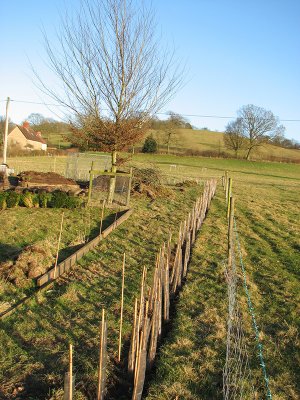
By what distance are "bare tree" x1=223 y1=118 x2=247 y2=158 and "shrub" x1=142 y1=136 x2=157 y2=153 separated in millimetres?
12198

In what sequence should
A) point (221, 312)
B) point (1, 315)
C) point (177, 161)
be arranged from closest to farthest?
point (1, 315)
point (221, 312)
point (177, 161)

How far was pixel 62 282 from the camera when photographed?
6.48 m

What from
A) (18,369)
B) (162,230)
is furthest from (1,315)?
(162,230)

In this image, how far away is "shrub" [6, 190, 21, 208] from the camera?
476 inches

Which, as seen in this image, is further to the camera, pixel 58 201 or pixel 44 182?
pixel 44 182

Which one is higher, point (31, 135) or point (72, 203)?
point (31, 135)

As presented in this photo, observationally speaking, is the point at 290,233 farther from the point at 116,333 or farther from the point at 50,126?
the point at 50,126

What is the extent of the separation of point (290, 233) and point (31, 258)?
24.9 ft

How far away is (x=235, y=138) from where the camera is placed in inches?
2375

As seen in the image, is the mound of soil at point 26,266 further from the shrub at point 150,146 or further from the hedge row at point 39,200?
the shrub at point 150,146

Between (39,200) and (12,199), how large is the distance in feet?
2.82

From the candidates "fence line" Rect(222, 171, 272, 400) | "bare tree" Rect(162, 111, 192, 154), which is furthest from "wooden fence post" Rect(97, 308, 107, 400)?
"bare tree" Rect(162, 111, 192, 154)

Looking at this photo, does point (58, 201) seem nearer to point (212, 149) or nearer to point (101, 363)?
point (101, 363)

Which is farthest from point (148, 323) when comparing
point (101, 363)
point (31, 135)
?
point (31, 135)
